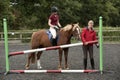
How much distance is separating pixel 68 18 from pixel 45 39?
122 feet

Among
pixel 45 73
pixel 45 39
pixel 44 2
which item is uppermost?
pixel 44 2

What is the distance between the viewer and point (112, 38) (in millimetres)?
32781

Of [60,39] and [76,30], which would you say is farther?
[60,39]

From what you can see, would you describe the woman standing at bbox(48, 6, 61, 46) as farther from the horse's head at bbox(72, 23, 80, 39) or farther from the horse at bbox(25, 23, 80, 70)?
the horse's head at bbox(72, 23, 80, 39)

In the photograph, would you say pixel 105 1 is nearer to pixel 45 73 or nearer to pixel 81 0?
pixel 81 0

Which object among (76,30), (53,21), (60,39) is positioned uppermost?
(53,21)

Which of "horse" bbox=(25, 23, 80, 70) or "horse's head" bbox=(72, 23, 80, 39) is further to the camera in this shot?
"horse" bbox=(25, 23, 80, 70)

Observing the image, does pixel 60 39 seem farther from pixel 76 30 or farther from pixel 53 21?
pixel 76 30

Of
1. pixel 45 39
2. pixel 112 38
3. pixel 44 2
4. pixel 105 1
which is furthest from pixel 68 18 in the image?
pixel 45 39

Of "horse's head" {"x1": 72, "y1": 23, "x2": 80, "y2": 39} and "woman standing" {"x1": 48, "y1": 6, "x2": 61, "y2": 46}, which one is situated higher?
"woman standing" {"x1": 48, "y1": 6, "x2": 61, "y2": 46}

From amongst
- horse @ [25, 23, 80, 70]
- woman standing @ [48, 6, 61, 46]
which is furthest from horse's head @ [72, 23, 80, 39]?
woman standing @ [48, 6, 61, 46]

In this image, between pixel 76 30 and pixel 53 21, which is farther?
pixel 53 21

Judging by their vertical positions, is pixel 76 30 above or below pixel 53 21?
below

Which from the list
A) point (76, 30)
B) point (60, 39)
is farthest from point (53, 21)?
point (76, 30)
